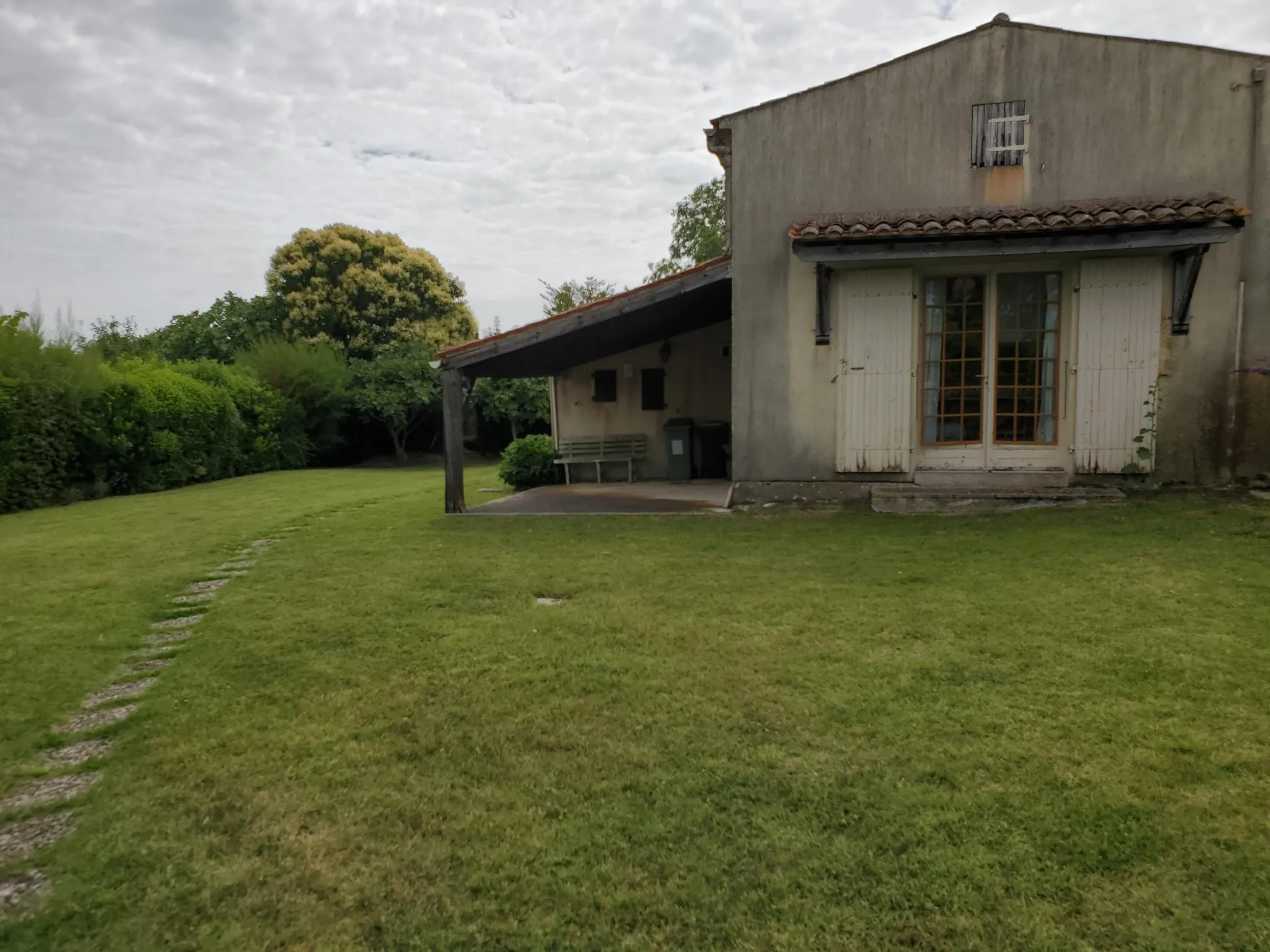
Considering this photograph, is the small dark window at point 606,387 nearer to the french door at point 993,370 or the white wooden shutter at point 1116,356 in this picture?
Result: the french door at point 993,370

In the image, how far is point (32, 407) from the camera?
42.5ft

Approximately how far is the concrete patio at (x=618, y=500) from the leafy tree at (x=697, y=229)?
2121 centimetres

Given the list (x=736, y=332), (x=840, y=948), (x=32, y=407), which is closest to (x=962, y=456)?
(x=736, y=332)

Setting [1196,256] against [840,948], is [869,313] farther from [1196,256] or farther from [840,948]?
[840,948]

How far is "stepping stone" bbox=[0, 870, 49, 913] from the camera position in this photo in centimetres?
257

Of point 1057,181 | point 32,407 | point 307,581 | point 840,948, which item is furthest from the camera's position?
point 32,407

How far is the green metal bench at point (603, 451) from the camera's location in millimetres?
14206

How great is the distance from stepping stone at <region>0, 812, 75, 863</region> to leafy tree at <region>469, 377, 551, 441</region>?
2151 cm

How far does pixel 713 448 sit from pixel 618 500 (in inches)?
127

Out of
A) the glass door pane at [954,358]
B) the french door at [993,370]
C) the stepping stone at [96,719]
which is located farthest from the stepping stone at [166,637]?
the glass door pane at [954,358]

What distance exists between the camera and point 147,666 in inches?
191

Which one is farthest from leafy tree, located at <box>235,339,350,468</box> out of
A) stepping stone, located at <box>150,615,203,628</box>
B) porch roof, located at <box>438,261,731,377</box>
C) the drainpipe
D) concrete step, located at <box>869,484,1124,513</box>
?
the drainpipe

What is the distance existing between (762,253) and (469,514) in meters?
4.79

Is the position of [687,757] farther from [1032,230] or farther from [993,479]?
[1032,230]
